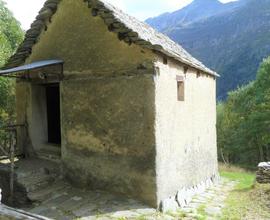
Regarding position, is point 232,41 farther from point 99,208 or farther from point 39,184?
point 99,208

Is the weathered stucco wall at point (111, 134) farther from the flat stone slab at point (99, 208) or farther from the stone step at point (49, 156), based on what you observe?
the stone step at point (49, 156)

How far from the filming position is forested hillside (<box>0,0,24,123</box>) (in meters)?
17.6

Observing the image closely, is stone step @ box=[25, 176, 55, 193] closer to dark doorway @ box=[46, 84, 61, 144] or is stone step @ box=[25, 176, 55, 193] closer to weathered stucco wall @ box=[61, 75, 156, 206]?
weathered stucco wall @ box=[61, 75, 156, 206]

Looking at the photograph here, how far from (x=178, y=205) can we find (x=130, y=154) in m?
1.98

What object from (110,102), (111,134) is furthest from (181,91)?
(111,134)

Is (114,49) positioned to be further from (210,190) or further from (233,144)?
(233,144)

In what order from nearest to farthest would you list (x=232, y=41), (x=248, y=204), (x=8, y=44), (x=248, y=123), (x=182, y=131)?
(x=248, y=204) → (x=182, y=131) → (x=8, y=44) → (x=248, y=123) → (x=232, y=41)

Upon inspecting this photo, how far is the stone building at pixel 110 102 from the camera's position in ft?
25.4

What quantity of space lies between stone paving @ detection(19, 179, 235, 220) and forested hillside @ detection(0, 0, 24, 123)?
10523 mm

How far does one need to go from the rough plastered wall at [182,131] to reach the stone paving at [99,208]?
58 cm

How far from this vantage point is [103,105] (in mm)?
8383

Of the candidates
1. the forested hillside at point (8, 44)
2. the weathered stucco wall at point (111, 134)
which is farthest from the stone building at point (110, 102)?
the forested hillside at point (8, 44)

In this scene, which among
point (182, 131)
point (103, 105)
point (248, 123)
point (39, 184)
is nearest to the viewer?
point (103, 105)

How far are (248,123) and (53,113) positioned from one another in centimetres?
2122
